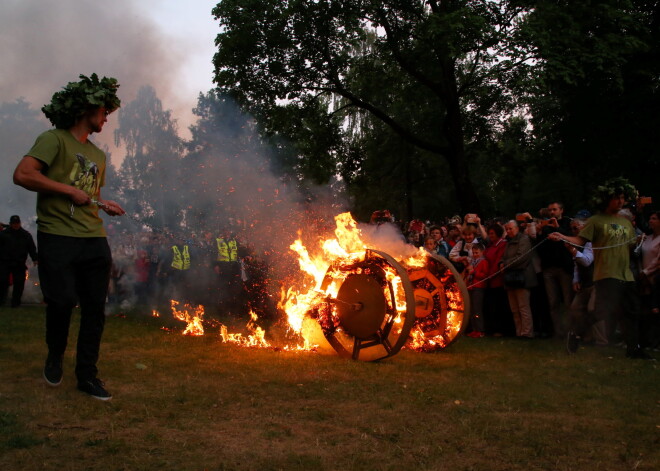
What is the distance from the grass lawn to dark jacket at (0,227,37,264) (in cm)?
683

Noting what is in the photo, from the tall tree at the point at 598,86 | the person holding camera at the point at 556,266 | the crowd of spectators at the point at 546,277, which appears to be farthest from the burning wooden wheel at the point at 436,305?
the tall tree at the point at 598,86

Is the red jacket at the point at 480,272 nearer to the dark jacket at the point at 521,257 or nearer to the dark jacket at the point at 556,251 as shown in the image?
the dark jacket at the point at 521,257

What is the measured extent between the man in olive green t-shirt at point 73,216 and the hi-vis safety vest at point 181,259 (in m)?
9.37

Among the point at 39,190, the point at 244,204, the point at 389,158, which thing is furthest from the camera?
the point at 389,158

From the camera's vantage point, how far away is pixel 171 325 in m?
10.3

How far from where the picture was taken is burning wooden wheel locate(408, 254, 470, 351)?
780cm

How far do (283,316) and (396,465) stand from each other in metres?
7.03

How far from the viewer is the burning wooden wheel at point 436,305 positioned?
7801mm

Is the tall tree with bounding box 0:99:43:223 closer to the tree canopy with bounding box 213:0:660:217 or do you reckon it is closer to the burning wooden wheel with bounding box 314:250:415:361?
the tree canopy with bounding box 213:0:660:217

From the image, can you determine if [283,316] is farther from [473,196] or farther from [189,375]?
[473,196]

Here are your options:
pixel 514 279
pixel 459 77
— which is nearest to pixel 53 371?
pixel 514 279

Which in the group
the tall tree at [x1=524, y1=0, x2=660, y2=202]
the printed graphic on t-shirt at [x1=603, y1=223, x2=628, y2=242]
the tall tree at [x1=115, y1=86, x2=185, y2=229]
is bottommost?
the printed graphic on t-shirt at [x1=603, y1=223, x2=628, y2=242]

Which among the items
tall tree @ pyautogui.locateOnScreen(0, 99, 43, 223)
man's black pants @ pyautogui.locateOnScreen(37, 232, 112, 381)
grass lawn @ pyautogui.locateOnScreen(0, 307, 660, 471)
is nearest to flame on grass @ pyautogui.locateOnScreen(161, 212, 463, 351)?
grass lawn @ pyautogui.locateOnScreen(0, 307, 660, 471)

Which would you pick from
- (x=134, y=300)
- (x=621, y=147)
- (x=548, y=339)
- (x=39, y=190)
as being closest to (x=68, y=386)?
(x=39, y=190)
